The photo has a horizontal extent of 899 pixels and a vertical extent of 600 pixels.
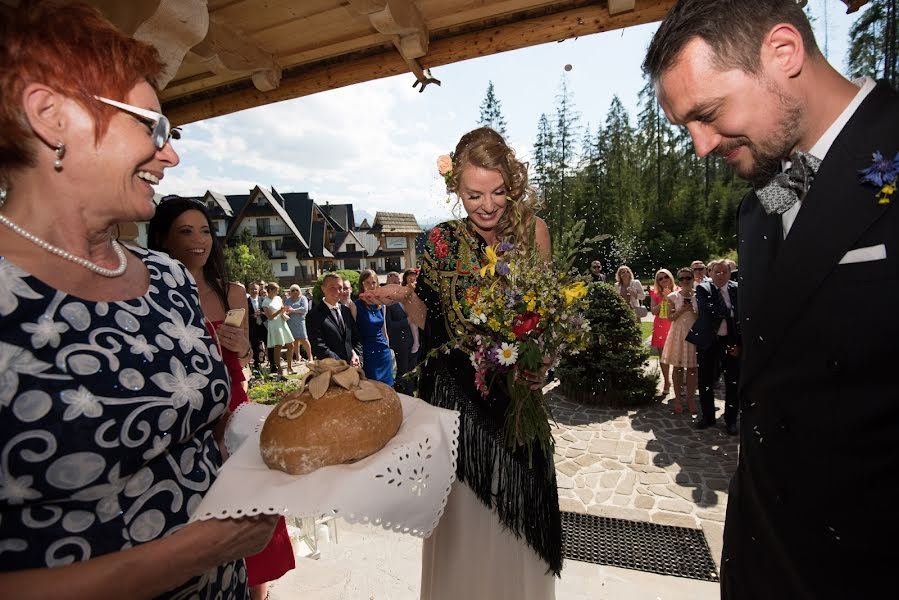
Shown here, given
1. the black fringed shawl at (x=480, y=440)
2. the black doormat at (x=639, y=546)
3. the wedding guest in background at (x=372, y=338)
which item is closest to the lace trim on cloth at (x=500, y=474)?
the black fringed shawl at (x=480, y=440)

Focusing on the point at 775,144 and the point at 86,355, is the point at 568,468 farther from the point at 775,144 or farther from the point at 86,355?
the point at 86,355

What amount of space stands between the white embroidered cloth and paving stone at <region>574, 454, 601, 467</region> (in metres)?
5.29

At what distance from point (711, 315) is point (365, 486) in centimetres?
694

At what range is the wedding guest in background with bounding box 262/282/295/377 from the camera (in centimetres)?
1247

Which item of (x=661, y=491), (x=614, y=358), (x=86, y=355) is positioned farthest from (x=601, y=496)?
(x=86, y=355)

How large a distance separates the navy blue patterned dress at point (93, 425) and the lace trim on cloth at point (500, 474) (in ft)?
4.24

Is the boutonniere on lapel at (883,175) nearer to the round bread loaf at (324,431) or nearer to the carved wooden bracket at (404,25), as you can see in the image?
the round bread loaf at (324,431)

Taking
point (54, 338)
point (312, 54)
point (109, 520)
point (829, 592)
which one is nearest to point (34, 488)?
point (109, 520)

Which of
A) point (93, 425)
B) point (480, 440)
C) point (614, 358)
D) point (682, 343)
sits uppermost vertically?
point (93, 425)

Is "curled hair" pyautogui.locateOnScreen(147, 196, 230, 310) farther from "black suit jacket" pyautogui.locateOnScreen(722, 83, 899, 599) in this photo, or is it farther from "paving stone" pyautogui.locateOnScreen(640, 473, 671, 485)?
"paving stone" pyautogui.locateOnScreen(640, 473, 671, 485)

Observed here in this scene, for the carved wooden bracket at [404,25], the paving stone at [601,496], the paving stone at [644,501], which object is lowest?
the paving stone at [644,501]

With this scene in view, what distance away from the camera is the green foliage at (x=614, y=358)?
8203mm

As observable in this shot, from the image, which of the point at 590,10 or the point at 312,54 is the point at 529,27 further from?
the point at 312,54

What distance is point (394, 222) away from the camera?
168 feet
